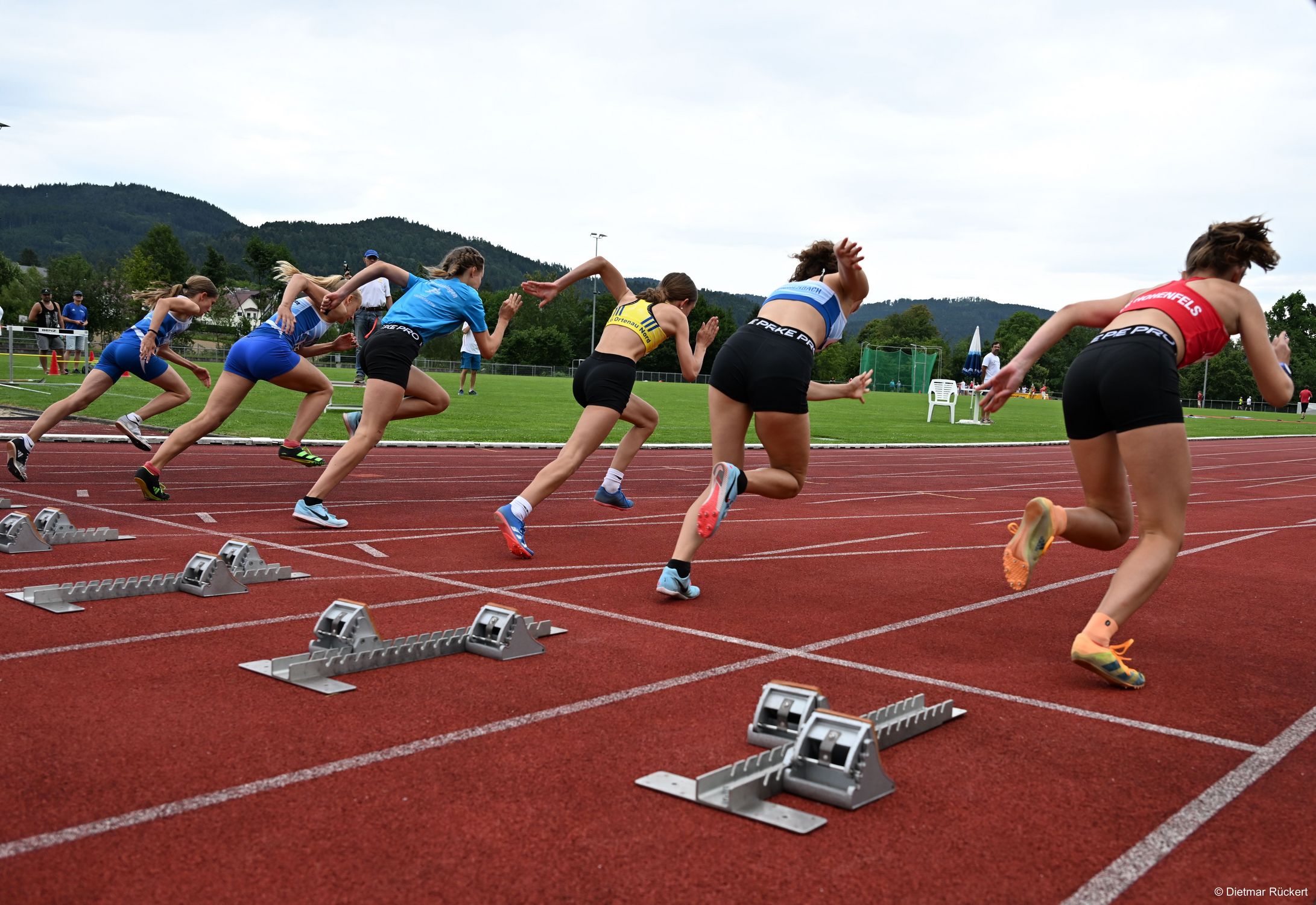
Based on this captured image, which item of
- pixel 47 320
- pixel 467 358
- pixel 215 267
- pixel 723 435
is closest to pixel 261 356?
pixel 723 435

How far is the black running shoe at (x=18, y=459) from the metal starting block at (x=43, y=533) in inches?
98.6

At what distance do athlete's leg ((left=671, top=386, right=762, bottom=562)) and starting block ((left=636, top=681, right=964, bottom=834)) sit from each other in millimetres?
2112

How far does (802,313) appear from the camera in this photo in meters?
5.31

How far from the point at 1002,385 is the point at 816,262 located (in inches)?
61.4

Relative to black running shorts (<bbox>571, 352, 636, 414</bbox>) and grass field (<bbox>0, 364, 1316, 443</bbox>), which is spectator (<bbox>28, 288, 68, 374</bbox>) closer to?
grass field (<bbox>0, 364, 1316, 443</bbox>)

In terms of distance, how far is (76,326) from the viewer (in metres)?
30.1

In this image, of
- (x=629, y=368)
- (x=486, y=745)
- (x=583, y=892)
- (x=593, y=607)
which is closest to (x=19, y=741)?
(x=486, y=745)

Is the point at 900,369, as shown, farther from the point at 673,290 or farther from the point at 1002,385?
the point at 1002,385

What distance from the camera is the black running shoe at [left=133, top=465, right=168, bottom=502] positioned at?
26.4 ft

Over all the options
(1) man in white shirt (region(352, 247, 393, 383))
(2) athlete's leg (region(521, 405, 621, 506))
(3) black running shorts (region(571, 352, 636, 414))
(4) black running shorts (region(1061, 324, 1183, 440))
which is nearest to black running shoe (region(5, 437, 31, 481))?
(2) athlete's leg (region(521, 405, 621, 506))

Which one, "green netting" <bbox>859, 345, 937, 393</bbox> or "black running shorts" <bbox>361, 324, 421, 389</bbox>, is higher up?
"green netting" <bbox>859, 345, 937, 393</bbox>

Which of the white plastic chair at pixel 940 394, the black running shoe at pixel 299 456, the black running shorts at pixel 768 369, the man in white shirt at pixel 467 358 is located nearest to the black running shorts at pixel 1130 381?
the black running shorts at pixel 768 369

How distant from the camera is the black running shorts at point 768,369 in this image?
512 cm

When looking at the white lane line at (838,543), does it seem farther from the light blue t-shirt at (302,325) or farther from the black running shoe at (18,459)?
the black running shoe at (18,459)
